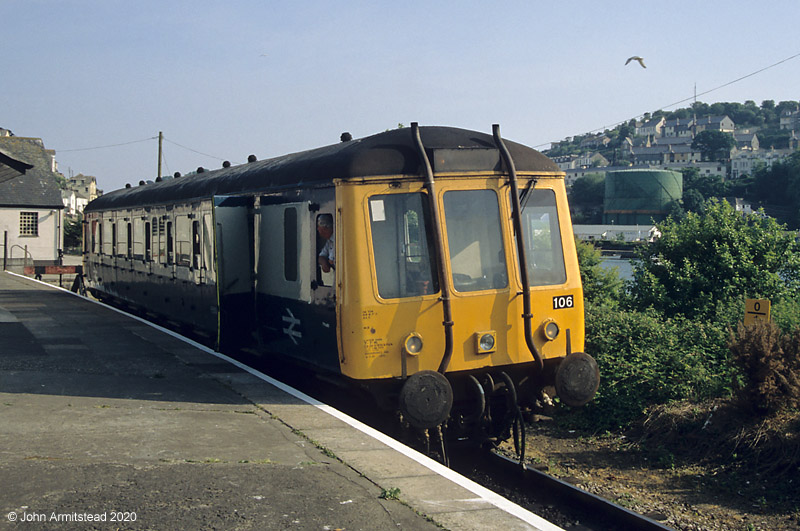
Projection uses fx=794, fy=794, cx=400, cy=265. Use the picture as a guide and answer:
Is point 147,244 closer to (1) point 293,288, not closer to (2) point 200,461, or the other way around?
(1) point 293,288

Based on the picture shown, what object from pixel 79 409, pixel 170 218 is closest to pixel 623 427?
pixel 79 409

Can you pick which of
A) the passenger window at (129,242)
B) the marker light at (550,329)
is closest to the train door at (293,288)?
the marker light at (550,329)

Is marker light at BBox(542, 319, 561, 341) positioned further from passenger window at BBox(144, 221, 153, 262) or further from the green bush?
passenger window at BBox(144, 221, 153, 262)

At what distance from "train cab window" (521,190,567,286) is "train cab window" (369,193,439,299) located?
3.90 feet

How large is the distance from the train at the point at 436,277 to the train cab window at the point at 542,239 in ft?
0.05

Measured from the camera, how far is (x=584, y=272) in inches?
932

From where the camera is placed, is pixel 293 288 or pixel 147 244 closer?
pixel 293 288

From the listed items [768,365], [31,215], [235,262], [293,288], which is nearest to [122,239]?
[235,262]

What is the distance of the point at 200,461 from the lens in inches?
243

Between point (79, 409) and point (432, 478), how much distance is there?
12.8 feet

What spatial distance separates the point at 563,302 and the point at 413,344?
1811mm

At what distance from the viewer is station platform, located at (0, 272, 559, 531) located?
5004 mm

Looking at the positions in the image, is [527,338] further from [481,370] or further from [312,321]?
[312,321]

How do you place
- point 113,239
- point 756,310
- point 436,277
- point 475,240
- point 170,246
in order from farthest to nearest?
point 113,239 → point 170,246 → point 756,310 → point 475,240 → point 436,277
